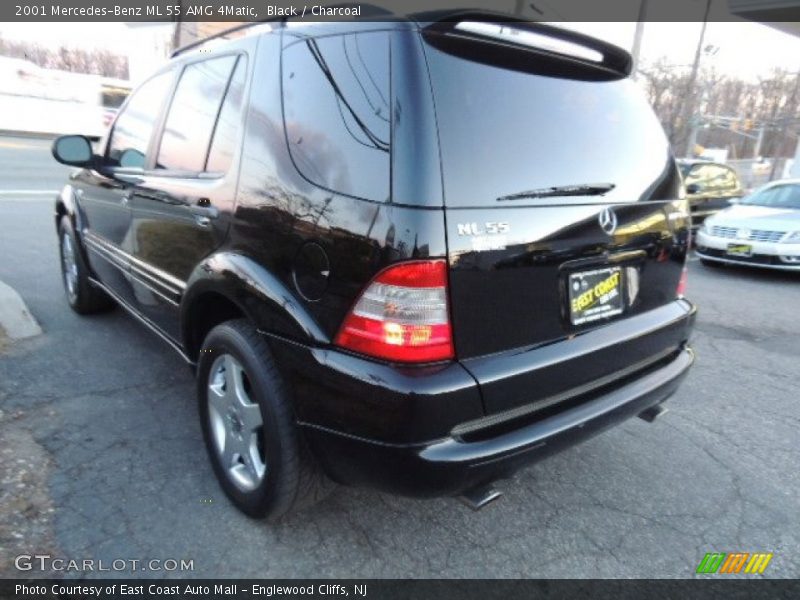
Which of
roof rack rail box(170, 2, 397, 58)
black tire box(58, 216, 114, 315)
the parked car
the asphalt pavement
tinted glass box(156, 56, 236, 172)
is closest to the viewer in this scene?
roof rack rail box(170, 2, 397, 58)

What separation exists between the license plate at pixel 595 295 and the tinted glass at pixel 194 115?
1686mm

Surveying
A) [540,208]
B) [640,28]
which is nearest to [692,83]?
[640,28]

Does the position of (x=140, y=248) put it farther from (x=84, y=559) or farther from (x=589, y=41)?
(x=589, y=41)

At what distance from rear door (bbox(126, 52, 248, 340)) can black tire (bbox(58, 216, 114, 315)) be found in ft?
4.40

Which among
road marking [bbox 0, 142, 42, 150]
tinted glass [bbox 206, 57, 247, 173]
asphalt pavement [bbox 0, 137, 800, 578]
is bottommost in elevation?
road marking [bbox 0, 142, 42, 150]

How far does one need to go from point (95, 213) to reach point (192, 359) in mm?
1762

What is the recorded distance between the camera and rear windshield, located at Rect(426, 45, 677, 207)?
1.78m

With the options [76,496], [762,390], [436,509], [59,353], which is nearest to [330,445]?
[436,509]

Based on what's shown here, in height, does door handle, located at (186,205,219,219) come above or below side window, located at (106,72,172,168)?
below

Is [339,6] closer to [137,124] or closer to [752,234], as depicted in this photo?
[137,124]

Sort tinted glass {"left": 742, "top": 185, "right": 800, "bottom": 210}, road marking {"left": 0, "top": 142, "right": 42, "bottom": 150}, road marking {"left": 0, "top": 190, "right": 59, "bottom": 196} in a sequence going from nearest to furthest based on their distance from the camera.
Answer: tinted glass {"left": 742, "top": 185, "right": 800, "bottom": 210}
road marking {"left": 0, "top": 190, "right": 59, "bottom": 196}
road marking {"left": 0, "top": 142, "right": 42, "bottom": 150}

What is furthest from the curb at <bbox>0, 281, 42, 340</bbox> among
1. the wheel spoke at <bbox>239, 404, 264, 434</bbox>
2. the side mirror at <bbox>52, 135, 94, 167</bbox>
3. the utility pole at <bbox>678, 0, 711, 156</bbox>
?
the utility pole at <bbox>678, 0, 711, 156</bbox>

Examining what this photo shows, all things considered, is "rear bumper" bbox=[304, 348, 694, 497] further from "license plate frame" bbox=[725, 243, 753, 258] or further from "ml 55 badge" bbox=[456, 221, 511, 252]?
"license plate frame" bbox=[725, 243, 753, 258]

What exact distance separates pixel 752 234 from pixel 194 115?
7.79m
